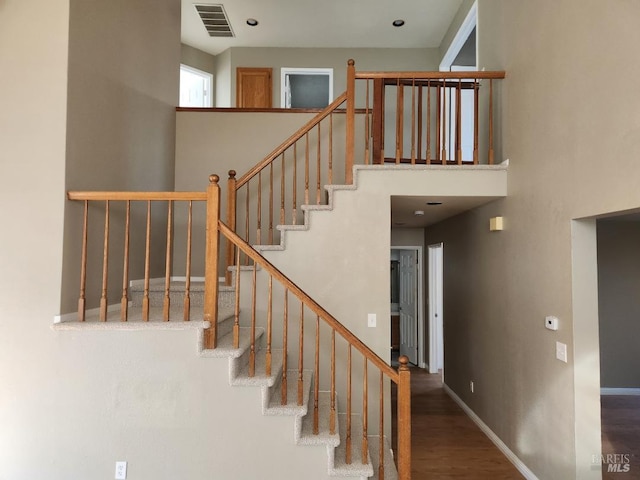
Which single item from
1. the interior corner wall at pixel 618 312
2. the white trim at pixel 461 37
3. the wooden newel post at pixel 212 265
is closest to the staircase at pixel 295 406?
the wooden newel post at pixel 212 265

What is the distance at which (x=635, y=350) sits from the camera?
511cm

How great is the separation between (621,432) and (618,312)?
1.78 meters

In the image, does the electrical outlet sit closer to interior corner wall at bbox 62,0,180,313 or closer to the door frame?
interior corner wall at bbox 62,0,180,313

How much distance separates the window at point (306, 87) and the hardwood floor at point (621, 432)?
5309 mm

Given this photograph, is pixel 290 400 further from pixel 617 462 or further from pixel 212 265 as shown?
pixel 617 462

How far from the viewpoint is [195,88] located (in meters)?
6.16

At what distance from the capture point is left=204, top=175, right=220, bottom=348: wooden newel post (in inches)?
99.9

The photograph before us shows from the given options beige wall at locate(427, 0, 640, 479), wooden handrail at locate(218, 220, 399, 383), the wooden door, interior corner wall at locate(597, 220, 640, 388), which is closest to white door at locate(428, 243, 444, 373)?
interior corner wall at locate(597, 220, 640, 388)

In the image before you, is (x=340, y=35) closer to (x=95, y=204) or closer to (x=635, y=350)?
(x=95, y=204)

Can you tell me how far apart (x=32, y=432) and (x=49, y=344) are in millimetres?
565

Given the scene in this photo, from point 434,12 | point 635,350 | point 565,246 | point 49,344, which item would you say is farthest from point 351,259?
point 635,350

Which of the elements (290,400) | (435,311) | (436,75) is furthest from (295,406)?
(435,311)

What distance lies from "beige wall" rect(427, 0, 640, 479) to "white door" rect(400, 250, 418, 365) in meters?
2.57

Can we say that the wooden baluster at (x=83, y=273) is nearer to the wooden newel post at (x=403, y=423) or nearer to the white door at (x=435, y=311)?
the wooden newel post at (x=403, y=423)
